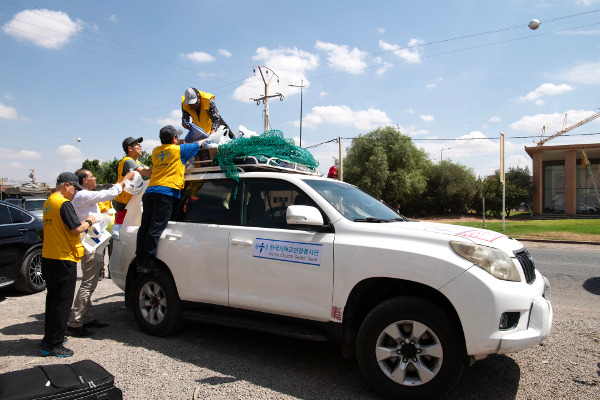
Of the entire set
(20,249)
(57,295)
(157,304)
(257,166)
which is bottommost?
(157,304)

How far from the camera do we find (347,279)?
338 cm

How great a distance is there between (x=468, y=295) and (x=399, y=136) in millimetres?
44368

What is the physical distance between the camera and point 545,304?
3127mm

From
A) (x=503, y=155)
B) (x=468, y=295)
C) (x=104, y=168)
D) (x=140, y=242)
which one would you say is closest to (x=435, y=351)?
(x=468, y=295)

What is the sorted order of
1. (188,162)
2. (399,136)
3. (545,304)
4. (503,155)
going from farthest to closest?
1. (399,136)
2. (503,155)
3. (188,162)
4. (545,304)

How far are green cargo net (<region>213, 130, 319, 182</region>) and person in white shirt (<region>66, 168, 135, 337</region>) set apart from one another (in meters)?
1.31

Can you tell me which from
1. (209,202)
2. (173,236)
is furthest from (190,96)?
(173,236)

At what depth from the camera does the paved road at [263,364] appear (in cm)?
333

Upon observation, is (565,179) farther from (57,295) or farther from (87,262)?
(57,295)

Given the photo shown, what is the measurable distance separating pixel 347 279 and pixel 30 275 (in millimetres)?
6120

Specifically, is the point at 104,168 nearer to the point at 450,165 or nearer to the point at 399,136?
the point at 399,136

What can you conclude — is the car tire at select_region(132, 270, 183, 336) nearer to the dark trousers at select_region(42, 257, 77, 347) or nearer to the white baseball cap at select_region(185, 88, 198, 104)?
the dark trousers at select_region(42, 257, 77, 347)

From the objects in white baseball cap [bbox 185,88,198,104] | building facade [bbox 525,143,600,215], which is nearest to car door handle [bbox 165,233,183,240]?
white baseball cap [bbox 185,88,198,104]

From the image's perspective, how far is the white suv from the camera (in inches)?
117
